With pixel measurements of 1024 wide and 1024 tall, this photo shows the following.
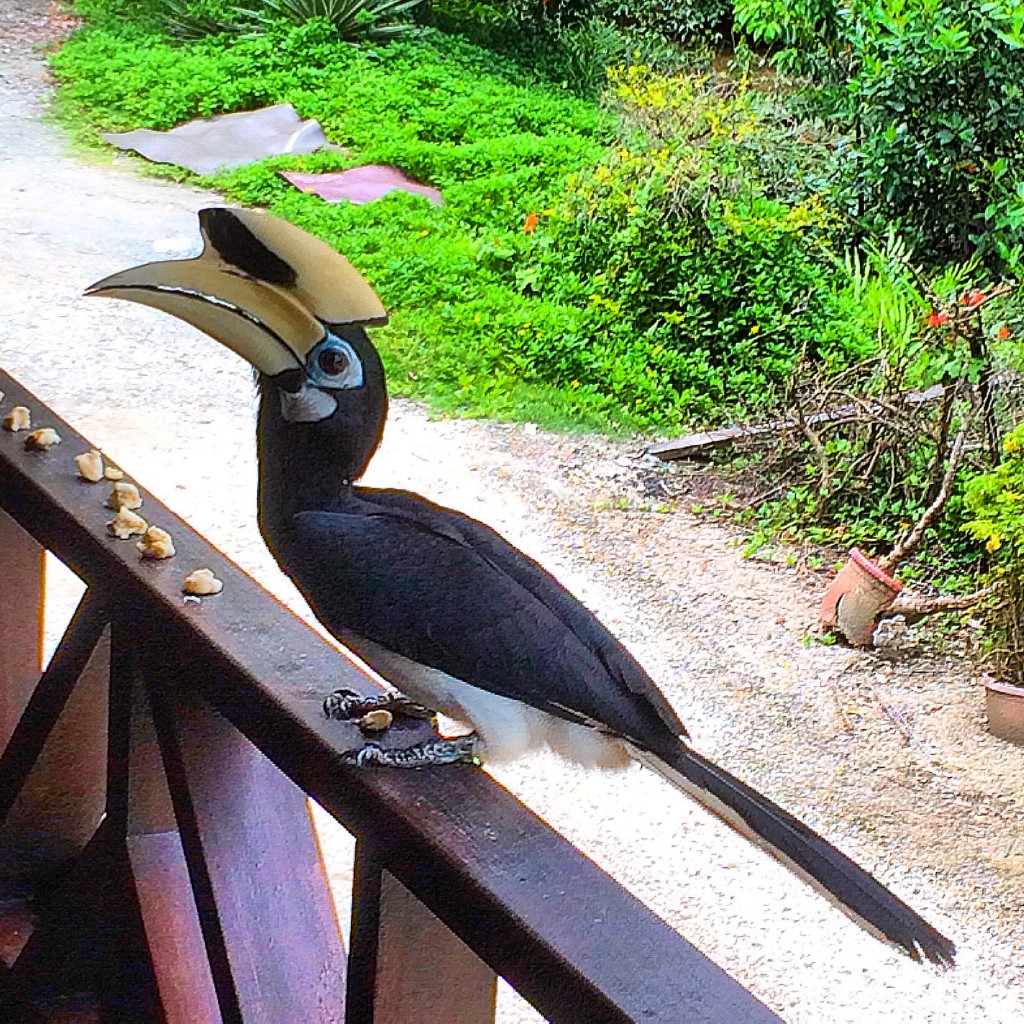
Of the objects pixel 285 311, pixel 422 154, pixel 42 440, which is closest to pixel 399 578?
pixel 285 311

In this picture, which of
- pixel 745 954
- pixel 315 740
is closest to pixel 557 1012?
pixel 315 740

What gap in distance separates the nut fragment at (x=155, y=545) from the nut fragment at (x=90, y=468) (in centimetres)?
9

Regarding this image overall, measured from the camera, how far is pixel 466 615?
0.69 metres

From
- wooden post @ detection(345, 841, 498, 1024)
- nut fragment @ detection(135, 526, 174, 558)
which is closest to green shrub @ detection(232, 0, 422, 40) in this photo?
nut fragment @ detection(135, 526, 174, 558)

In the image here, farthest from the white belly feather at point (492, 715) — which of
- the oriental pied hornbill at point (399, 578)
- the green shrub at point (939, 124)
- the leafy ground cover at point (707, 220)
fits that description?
the green shrub at point (939, 124)

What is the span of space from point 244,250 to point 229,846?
0.33 metres

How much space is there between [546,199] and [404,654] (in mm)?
3041

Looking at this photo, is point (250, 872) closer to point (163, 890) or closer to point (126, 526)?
point (163, 890)

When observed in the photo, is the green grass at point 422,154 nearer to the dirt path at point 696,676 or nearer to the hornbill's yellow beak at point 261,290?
the dirt path at point 696,676

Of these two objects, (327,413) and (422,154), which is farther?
(422,154)

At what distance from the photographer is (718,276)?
326 cm

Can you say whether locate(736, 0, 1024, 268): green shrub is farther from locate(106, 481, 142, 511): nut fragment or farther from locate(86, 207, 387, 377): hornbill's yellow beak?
locate(86, 207, 387, 377): hornbill's yellow beak

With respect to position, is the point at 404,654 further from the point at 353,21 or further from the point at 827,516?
the point at 353,21

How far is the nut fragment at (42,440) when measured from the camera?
0.97m
